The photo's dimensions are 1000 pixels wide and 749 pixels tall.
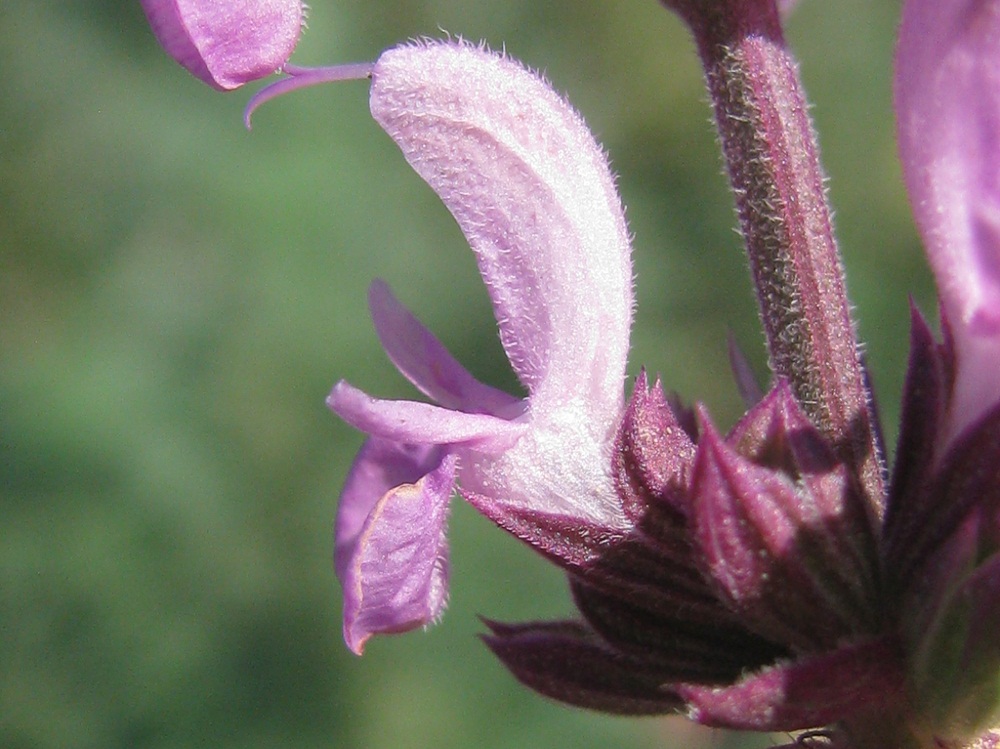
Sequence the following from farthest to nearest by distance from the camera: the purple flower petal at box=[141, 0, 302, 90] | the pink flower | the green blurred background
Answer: the green blurred background → the pink flower → the purple flower petal at box=[141, 0, 302, 90]

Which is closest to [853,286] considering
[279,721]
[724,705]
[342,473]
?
[342,473]

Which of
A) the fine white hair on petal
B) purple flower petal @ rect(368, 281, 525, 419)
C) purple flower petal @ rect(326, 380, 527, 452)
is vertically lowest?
purple flower petal @ rect(326, 380, 527, 452)

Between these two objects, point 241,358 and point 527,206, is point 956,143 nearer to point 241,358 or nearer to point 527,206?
point 527,206

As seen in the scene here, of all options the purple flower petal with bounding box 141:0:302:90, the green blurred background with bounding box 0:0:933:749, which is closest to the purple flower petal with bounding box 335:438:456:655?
the purple flower petal with bounding box 141:0:302:90

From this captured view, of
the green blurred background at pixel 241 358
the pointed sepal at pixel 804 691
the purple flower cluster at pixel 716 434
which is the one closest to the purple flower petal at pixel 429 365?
the purple flower cluster at pixel 716 434

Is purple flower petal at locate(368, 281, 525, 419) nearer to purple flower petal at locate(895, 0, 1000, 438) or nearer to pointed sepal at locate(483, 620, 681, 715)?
pointed sepal at locate(483, 620, 681, 715)
